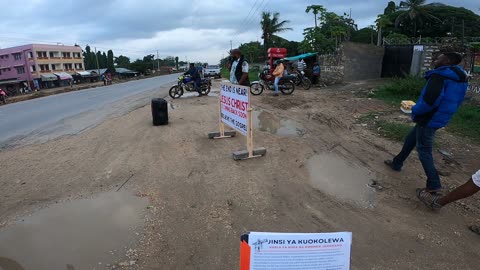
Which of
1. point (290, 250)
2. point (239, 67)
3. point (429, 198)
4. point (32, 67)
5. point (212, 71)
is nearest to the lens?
point (290, 250)

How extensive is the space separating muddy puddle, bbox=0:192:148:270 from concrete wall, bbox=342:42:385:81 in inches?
654

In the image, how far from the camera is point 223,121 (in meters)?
6.94

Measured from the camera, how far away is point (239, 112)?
5.99 metres

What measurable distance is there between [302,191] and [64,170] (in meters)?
3.97

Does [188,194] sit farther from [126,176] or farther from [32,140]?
[32,140]

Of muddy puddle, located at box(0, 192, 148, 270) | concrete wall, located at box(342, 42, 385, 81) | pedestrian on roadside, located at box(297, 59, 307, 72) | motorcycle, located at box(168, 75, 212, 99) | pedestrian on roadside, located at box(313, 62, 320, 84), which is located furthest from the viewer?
pedestrian on roadside, located at box(297, 59, 307, 72)

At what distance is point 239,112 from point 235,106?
21 centimetres

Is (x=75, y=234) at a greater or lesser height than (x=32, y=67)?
lesser

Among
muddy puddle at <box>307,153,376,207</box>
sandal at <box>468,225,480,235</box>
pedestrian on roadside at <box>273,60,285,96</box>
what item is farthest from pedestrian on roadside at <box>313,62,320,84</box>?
sandal at <box>468,225,480,235</box>

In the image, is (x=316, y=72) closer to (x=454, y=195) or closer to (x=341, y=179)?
(x=341, y=179)

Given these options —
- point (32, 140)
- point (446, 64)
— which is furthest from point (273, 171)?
point (32, 140)

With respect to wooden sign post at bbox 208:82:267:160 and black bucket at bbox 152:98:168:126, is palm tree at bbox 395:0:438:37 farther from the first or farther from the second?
wooden sign post at bbox 208:82:267:160

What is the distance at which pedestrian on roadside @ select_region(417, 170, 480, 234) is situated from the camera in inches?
131

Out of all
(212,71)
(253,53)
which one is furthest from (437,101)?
(253,53)
